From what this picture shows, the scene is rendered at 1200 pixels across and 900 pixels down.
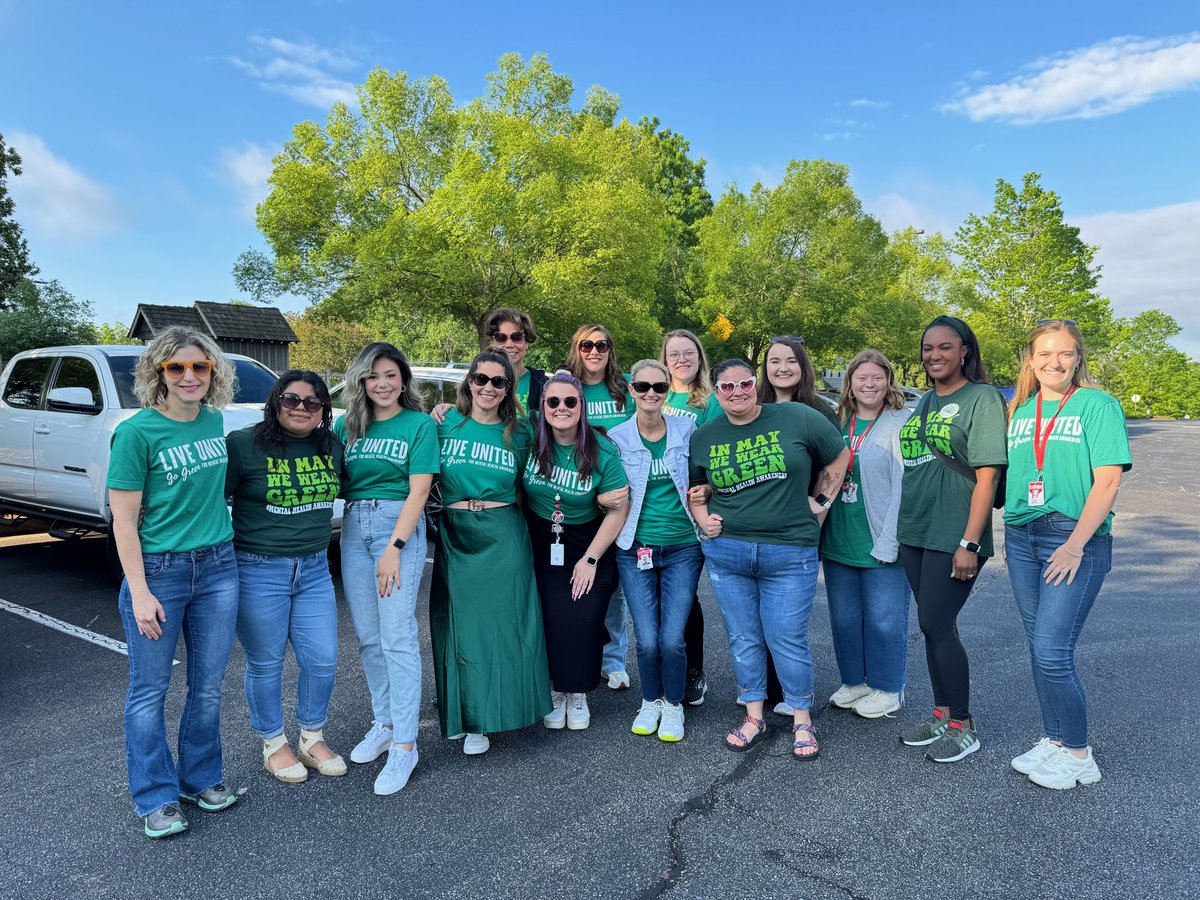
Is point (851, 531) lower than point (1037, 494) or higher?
lower

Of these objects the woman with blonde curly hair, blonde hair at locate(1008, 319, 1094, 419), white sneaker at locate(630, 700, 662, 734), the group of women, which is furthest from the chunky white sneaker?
the woman with blonde curly hair

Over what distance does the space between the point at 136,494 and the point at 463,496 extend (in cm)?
130

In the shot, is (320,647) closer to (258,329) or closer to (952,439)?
(952,439)

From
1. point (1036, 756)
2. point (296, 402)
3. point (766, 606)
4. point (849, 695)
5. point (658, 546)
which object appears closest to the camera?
point (296, 402)

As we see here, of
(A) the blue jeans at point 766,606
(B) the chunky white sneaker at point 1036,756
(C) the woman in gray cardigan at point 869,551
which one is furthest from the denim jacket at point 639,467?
(B) the chunky white sneaker at point 1036,756

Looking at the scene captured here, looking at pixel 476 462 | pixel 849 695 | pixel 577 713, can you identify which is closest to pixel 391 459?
pixel 476 462

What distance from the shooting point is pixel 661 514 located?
3.70 metres

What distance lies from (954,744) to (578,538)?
6.59 feet

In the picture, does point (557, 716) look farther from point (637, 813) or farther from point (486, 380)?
point (486, 380)

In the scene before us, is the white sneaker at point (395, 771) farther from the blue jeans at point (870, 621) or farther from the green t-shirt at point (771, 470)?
the blue jeans at point (870, 621)

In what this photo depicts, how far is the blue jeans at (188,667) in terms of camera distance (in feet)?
9.20

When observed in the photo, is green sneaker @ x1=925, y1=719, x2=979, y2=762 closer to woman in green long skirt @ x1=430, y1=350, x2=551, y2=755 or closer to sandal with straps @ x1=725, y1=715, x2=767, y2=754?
sandal with straps @ x1=725, y1=715, x2=767, y2=754

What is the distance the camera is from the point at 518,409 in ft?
13.3

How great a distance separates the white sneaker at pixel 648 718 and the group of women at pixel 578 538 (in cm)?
1
